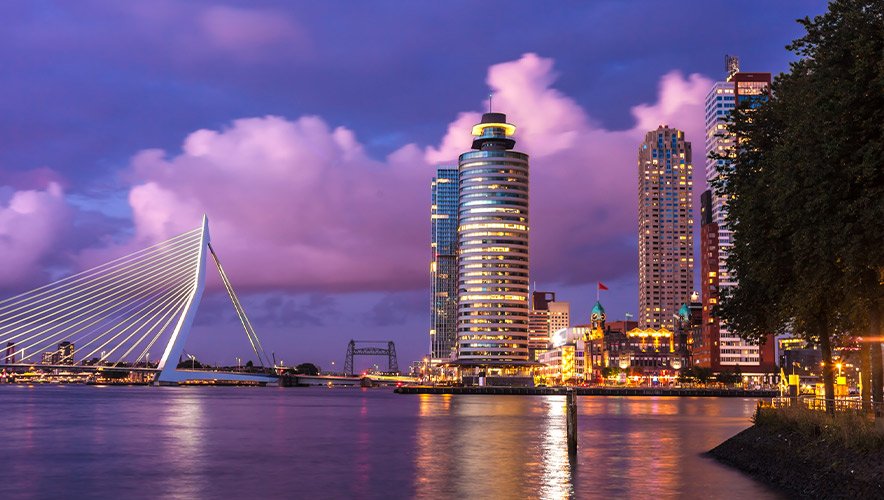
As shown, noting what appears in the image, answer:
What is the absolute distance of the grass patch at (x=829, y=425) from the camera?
116 feet

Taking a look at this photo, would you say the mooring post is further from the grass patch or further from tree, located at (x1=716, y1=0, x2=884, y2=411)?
tree, located at (x1=716, y1=0, x2=884, y2=411)

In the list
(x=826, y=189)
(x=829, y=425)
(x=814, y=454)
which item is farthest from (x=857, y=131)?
(x=814, y=454)

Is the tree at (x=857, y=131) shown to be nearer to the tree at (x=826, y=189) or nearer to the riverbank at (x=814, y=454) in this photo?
the tree at (x=826, y=189)

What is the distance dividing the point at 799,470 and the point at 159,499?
31.8 metres

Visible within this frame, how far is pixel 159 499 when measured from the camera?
4481 cm

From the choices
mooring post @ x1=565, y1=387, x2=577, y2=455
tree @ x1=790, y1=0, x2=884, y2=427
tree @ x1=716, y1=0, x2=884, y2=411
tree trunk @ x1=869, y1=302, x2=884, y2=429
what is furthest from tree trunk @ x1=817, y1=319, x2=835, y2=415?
mooring post @ x1=565, y1=387, x2=577, y2=455

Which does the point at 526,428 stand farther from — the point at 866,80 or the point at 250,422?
the point at 866,80

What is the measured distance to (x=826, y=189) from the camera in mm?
38969

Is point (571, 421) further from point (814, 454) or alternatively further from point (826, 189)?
point (826, 189)

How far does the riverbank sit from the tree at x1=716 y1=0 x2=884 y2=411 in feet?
17.6

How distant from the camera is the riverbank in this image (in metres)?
34.3

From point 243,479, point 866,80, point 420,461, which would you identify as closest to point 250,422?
point 420,461

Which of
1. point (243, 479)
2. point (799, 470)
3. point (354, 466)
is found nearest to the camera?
point (799, 470)

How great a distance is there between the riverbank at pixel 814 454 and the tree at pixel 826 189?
5358 mm
